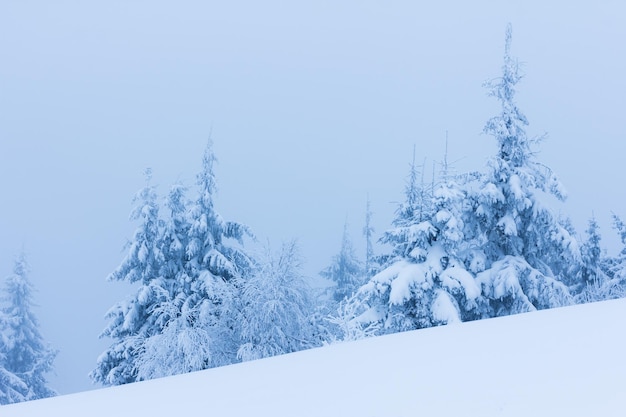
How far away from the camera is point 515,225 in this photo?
16078mm

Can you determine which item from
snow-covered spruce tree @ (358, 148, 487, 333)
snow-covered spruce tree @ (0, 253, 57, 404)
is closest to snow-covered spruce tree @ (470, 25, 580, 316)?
snow-covered spruce tree @ (358, 148, 487, 333)

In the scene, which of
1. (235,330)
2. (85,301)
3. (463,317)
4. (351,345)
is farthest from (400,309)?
(85,301)

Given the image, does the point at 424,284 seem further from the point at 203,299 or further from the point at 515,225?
the point at 203,299

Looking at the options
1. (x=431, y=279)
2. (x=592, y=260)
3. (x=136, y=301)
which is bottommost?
(x=136, y=301)

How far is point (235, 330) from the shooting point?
17.5 meters

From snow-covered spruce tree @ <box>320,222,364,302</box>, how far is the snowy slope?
87.0ft

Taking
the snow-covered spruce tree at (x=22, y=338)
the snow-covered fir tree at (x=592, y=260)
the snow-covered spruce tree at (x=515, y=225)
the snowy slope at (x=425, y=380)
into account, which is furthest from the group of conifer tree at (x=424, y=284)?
the snow-covered fir tree at (x=592, y=260)

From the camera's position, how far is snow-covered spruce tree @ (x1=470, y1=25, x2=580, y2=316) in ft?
51.9

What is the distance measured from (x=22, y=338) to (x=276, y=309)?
17.1m

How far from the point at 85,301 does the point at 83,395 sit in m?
132

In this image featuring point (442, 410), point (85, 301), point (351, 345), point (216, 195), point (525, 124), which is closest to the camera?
point (442, 410)

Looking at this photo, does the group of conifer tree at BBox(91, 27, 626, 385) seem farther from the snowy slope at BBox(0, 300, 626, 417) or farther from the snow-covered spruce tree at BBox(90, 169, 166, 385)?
the snowy slope at BBox(0, 300, 626, 417)

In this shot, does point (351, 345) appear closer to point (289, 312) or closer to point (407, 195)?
point (289, 312)

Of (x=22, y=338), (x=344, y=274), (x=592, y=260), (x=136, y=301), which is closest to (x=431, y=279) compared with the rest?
(x=136, y=301)
